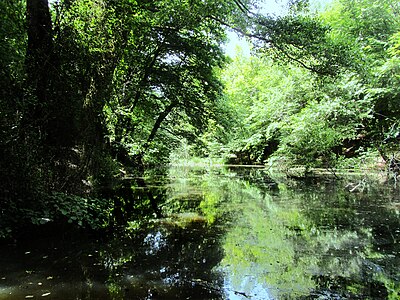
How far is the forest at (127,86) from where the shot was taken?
465 cm

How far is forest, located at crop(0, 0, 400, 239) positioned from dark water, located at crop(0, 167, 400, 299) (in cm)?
74

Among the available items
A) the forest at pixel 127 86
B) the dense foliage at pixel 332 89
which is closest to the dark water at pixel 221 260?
the forest at pixel 127 86

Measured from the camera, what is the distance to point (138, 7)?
25.4ft

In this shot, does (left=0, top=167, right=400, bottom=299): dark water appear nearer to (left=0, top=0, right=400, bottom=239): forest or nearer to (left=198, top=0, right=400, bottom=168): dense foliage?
(left=0, top=0, right=400, bottom=239): forest

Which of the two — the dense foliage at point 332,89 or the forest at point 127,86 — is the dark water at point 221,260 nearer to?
the forest at point 127,86

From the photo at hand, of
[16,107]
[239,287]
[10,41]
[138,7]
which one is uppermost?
[138,7]

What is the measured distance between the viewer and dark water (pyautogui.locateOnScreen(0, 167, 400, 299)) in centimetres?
312

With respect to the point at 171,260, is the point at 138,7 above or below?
above

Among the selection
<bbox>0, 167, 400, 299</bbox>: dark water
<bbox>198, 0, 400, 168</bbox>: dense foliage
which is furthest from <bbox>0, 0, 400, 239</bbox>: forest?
<bbox>0, 167, 400, 299</bbox>: dark water

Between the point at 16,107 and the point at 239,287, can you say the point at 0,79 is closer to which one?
the point at 16,107

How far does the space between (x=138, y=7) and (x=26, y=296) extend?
6.90 meters

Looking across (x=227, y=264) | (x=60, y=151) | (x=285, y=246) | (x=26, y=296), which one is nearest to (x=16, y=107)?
(x=60, y=151)

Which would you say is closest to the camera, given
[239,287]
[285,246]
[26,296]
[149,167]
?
[26,296]

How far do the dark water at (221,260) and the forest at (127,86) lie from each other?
0.74 metres
